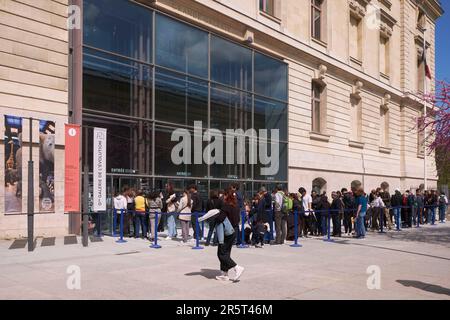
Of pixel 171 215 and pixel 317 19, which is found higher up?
pixel 317 19

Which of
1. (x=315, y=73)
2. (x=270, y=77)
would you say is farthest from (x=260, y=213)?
(x=315, y=73)

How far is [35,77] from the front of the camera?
14625 mm

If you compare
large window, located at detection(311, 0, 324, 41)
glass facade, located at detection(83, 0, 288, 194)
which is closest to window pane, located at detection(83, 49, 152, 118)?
glass facade, located at detection(83, 0, 288, 194)

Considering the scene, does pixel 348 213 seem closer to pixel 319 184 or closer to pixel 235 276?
pixel 319 184

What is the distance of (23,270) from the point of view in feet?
30.6

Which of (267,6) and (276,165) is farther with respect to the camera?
(267,6)

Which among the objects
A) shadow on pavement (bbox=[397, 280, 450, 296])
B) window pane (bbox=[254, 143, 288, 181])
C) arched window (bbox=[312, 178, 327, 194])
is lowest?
shadow on pavement (bbox=[397, 280, 450, 296])

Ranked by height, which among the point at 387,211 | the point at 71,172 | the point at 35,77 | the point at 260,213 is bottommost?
the point at 387,211

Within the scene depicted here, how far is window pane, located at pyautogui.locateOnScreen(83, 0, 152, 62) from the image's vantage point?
16188 millimetres

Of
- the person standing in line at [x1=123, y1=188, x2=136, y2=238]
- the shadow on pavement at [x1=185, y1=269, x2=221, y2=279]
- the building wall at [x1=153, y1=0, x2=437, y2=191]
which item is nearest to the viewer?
the shadow on pavement at [x1=185, y1=269, x2=221, y2=279]

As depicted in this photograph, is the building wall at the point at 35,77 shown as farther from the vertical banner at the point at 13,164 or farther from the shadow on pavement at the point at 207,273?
the shadow on pavement at the point at 207,273

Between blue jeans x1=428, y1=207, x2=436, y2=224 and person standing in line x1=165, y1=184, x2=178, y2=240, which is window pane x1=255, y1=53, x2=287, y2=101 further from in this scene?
person standing in line x1=165, y1=184, x2=178, y2=240

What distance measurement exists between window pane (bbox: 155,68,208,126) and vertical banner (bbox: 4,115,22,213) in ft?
18.0

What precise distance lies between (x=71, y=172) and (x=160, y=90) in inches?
241
